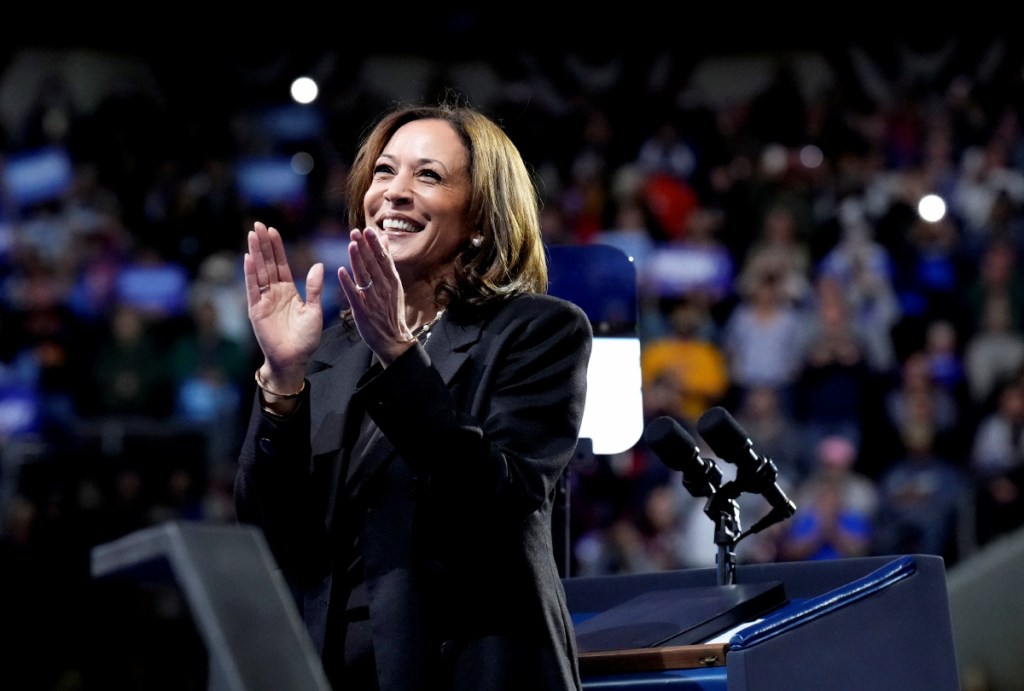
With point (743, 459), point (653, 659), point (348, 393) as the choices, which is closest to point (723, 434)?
point (743, 459)

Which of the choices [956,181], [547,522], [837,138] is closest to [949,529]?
[956,181]

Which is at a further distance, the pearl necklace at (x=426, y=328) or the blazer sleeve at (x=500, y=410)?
the pearl necklace at (x=426, y=328)

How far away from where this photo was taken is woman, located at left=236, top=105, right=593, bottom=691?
6.19 ft

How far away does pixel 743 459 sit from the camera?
2543 mm

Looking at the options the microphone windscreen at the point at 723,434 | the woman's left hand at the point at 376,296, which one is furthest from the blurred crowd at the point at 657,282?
the woman's left hand at the point at 376,296

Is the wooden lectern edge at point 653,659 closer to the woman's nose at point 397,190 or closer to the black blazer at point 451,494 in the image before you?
the black blazer at point 451,494

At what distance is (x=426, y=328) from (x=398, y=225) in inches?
6.2

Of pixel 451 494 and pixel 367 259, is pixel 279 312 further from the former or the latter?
pixel 451 494

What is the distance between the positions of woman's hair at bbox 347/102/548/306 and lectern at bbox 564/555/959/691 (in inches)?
23.4

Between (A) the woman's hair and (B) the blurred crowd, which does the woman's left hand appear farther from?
(B) the blurred crowd

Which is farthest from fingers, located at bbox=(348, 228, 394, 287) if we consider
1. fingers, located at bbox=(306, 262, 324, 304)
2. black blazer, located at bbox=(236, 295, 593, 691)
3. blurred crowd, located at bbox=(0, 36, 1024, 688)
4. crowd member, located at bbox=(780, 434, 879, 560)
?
crowd member, located at bbox=(780, 434, 879, 560)

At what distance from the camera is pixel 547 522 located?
6.72 feet

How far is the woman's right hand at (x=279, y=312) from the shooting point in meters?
2.08

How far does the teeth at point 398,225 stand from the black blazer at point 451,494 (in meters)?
0.15
